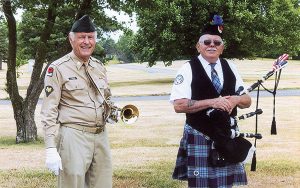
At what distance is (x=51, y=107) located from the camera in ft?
12.7

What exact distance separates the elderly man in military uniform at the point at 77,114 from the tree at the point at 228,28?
1064 inches

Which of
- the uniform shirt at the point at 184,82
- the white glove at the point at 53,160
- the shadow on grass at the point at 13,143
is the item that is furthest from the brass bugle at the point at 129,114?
the shadow on grass at the point at 13,143

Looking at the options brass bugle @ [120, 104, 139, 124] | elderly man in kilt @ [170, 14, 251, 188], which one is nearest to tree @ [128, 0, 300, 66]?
brass bugle @ [120, 104, 139, 124]

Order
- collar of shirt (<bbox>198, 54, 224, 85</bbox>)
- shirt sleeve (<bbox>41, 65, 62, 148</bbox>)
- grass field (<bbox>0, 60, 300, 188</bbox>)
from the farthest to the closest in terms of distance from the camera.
A: grass field (<bbox>0, 60, 300, 188</bbox>) → collar of shirt (<bbox>198, 54, 224, 85</bbox>) → shirt sleeve (<bbox>41, 65, 62, 148</bbox>)

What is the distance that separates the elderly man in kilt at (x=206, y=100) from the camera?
3992 millimetres

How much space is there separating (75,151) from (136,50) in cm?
3424

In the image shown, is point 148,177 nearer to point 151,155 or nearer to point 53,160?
point 151,155

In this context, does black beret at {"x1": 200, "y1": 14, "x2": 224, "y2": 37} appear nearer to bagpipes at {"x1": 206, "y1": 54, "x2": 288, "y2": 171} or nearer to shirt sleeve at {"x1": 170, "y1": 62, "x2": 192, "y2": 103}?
shirt sleeve at {"x1": 170, "y1": 62, "x2": 192, "y2": 103}

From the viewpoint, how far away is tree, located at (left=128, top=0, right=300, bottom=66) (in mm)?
32750

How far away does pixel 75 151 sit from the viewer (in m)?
3.94

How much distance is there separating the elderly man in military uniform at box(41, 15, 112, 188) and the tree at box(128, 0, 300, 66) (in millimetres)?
27031

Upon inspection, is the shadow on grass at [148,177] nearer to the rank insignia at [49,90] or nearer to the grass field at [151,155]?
the grass field at [151,155]

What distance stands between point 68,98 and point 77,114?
136 mm

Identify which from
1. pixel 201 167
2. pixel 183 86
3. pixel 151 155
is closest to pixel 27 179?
pixel 151 155
